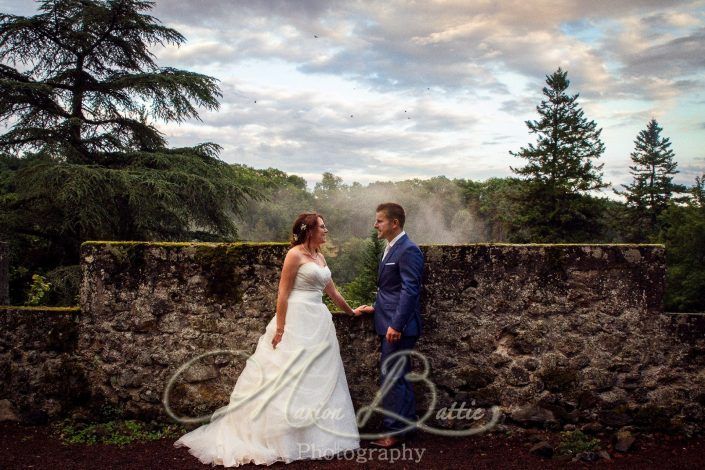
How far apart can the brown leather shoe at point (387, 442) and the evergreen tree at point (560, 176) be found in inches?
1393

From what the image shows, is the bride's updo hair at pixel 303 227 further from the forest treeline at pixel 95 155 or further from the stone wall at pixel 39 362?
the forest treeline at pixel 95 155

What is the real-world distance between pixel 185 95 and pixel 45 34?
4.66 m

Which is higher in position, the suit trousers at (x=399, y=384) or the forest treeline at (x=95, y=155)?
the forest treeline at (x=95, y=155)

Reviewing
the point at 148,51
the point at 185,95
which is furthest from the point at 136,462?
the point at 148,51

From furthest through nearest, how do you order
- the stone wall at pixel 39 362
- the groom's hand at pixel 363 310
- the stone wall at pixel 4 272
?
the stone wall at pixel 4 272, the stone wall at pixel 39 362, the groom's hand at pixel 363 310

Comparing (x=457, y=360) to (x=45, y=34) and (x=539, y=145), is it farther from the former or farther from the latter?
(x=539, y=145)

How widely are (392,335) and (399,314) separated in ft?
0.57

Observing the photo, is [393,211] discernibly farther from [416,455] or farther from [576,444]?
[576,444]

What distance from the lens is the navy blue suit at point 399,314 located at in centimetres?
393

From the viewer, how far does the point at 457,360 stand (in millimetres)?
4355

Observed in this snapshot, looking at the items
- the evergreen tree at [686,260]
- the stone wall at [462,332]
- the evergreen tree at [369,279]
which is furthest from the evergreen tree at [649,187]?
the stone wall at [462,332]

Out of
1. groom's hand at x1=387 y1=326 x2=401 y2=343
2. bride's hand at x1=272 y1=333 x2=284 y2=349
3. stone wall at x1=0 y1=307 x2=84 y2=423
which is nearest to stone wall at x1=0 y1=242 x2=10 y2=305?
stone wall at x1=0 y1=307 x2=84 y2=423

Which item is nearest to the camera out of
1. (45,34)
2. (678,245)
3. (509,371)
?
(509,371)

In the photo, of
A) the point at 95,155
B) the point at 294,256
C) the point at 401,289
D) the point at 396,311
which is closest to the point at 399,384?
the point at 396,311
